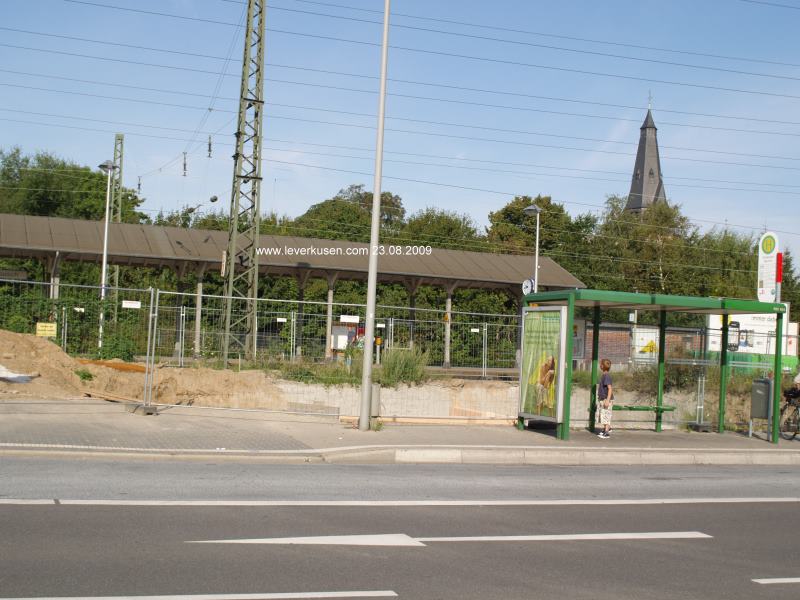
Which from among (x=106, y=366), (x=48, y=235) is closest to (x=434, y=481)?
(x=106, y=366)

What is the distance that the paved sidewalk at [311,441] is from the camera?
1303 cm

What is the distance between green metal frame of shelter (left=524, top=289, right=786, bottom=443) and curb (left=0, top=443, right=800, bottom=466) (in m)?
1.24

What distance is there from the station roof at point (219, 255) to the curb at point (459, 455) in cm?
2470

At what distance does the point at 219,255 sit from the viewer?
39.4 m

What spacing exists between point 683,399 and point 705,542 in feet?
39.1

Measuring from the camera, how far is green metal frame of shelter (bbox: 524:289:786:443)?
16.4 metres

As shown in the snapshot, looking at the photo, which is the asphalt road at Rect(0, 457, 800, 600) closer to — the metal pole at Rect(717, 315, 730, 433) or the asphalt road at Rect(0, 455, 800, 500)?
the asphalt road at Rect(0, 455, 800, 500)

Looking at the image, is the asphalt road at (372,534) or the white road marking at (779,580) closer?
the asphalt road at (372,534)

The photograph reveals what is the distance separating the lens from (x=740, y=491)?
1246 cm

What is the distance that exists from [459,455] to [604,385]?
15.0ft

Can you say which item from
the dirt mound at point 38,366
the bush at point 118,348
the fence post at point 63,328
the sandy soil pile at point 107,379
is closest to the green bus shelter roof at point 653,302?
the sandy soil pile at point 107,379

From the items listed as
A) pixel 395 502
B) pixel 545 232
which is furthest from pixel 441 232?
pixel 395 502

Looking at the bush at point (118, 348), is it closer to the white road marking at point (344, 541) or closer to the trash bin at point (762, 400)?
the white road marking at point (344, 541)

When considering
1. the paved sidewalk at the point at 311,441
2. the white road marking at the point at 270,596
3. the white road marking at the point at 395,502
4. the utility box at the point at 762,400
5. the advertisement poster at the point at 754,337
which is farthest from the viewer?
the advertisement poster at the point at 754,337
